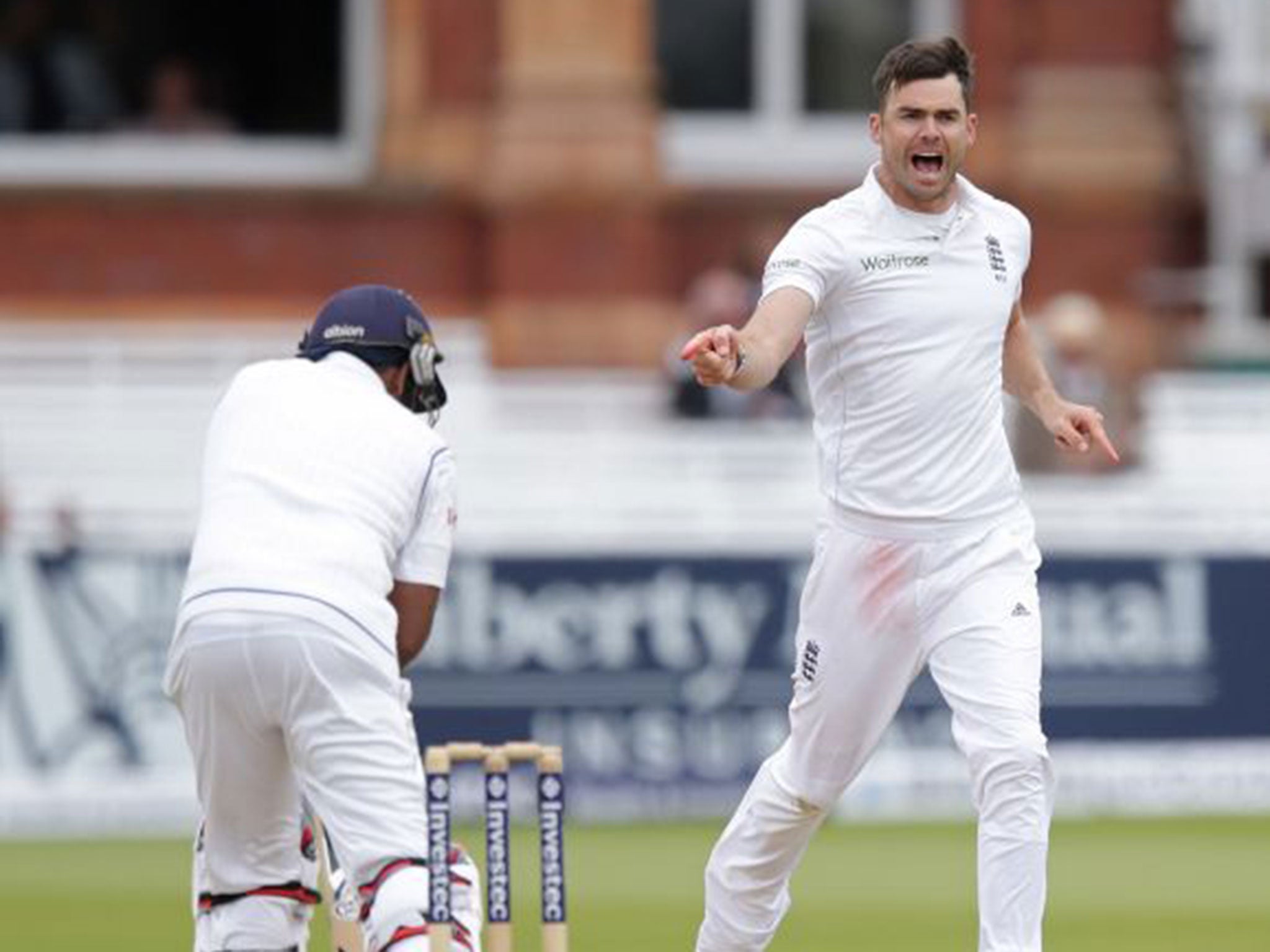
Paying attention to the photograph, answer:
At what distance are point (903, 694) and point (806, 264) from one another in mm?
1030

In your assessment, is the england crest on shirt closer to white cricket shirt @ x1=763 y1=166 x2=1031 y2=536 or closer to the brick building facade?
white cricket shirt @ x1=763 y1=166 x2=1031 y2=536

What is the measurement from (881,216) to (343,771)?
1.91 m

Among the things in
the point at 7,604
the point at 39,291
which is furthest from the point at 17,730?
the point at 39,291

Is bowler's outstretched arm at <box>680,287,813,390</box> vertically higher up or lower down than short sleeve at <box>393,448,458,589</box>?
higher up

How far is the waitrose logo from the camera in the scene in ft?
28.2

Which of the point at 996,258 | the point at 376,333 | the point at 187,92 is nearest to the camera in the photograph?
the point at 376,333

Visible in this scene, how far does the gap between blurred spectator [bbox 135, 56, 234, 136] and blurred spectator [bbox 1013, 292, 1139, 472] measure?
4.81m

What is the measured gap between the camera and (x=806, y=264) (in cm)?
849

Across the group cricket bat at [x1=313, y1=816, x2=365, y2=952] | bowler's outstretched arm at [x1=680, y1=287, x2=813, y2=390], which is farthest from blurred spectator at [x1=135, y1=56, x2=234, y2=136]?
bowler's outstretched arm at [x1=680, y1=287, x2=813, y2=390]

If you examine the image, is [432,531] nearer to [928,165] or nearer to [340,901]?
[340,901]

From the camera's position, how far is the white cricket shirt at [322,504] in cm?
762

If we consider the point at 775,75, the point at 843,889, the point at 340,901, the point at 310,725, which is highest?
the point at 775,75

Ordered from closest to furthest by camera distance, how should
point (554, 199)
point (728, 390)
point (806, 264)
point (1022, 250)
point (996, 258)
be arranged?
point (806, 264) < point (996, 258) < point (1022, 250) < point (728, 390) < point (554, 199)

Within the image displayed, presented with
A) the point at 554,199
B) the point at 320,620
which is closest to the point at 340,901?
the point at 320,620
